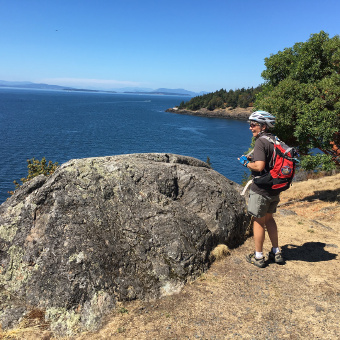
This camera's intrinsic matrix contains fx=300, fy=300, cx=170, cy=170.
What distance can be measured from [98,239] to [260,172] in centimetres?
412

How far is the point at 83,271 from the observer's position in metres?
6.59

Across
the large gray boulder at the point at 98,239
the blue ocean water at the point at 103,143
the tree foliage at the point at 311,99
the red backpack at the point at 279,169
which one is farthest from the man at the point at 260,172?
Answer: the blue ocean water at the point at 103,143

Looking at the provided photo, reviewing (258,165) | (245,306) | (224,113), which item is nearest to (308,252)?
(245,306)

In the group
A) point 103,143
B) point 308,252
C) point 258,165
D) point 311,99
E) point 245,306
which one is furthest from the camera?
point 103,143

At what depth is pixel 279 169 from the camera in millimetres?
6746

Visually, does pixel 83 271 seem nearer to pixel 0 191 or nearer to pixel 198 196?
pixel 198 196

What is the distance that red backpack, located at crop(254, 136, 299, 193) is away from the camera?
6715 millimetres

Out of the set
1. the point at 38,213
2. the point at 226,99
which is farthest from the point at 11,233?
the point at 226,99

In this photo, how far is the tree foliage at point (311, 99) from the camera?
16766 mm

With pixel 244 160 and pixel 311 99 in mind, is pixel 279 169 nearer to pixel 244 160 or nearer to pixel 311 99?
pixel 244 160

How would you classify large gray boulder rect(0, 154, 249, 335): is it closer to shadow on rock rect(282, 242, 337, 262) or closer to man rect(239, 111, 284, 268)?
man rect(239, 111, 284, 268)

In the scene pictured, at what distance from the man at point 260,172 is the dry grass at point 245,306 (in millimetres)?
866

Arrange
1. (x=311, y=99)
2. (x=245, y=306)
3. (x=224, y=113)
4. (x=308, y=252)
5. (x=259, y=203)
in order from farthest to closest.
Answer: (x=224, y=113), (x=311, y=99), (x=308, y=252), (x=259, y=203), (x=245, y=306)

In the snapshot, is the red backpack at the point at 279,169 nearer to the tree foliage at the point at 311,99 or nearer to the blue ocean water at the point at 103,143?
the tree foliage at the point at 311,99
